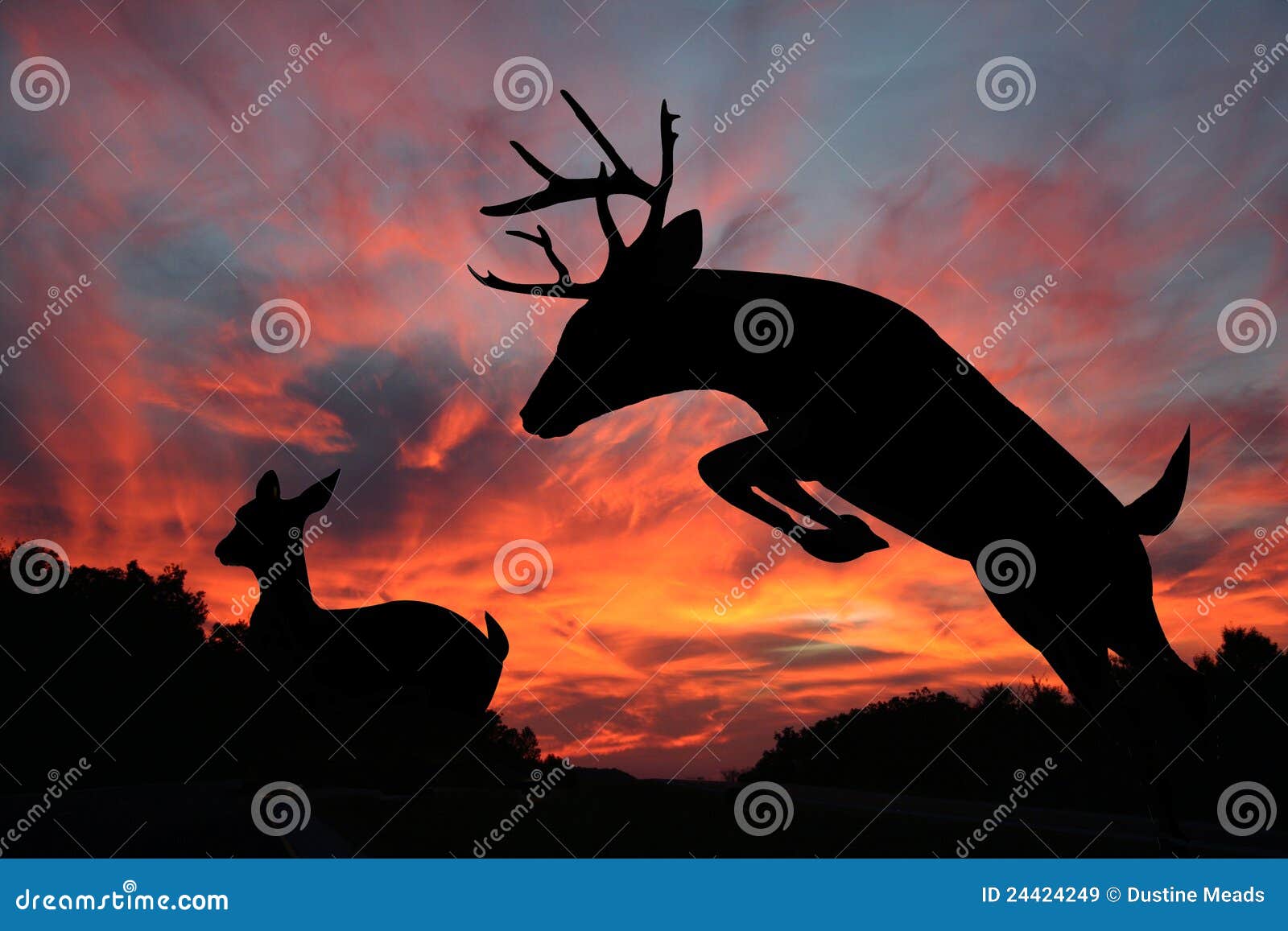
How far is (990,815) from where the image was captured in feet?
31.1

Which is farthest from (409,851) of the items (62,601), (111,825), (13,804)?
(62,601)

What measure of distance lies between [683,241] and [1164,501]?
454cm

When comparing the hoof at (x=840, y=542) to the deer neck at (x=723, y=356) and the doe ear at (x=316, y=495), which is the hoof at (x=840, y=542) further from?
the doe ear at (x=316, y=495)

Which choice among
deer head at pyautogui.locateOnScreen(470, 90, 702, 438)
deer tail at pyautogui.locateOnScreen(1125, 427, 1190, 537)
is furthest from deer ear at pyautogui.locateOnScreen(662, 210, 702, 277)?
deer tail at pyautogui.locateOnScreen(1125, 427, 1190, 537)

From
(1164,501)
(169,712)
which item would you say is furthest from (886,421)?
(169,712)

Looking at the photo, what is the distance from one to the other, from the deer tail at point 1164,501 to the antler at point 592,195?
467 cm

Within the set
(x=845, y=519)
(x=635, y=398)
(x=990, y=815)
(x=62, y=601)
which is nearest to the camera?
(x=845, y=519)

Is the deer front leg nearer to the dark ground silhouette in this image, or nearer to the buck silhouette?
the dark ground silhouette

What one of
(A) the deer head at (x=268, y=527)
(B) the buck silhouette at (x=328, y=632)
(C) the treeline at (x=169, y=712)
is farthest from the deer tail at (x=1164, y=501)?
(A) the deer head at (x=268, y=527)

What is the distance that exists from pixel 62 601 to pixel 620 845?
1921cm

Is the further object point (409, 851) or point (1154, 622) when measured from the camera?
point (1154, 622)

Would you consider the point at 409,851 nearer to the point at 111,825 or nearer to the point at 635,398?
the point at 111,825

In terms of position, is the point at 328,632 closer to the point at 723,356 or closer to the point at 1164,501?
the point at 723,356
